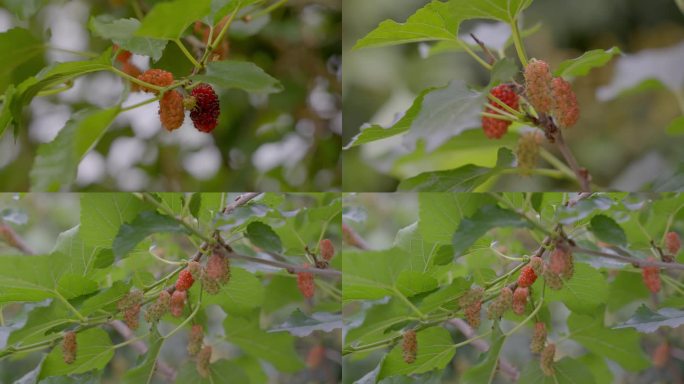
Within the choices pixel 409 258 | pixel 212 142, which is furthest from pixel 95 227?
pixel 212 142

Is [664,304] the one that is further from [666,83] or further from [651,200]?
[666,83]

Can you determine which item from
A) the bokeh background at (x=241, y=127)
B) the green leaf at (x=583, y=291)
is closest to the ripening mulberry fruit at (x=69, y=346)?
the bokeh background at (x=241, y=127)

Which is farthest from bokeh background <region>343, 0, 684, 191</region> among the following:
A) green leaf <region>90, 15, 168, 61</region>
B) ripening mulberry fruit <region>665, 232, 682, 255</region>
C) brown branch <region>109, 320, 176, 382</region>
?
brown branch <region>109, 320, 176, 382</region>

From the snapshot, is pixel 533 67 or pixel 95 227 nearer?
pixel 533 67

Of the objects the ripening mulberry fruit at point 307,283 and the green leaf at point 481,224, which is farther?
the ripening mulberry fruit at point 307,283

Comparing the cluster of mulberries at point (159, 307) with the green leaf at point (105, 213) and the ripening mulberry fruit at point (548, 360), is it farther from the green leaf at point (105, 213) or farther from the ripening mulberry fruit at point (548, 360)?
the ripening mulberry fruit at point (548, 360)

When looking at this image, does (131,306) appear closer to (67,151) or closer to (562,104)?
(67,151)

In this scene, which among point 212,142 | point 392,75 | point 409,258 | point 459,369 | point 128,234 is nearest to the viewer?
point 128,234

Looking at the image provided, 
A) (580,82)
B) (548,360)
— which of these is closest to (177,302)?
(548,360)
